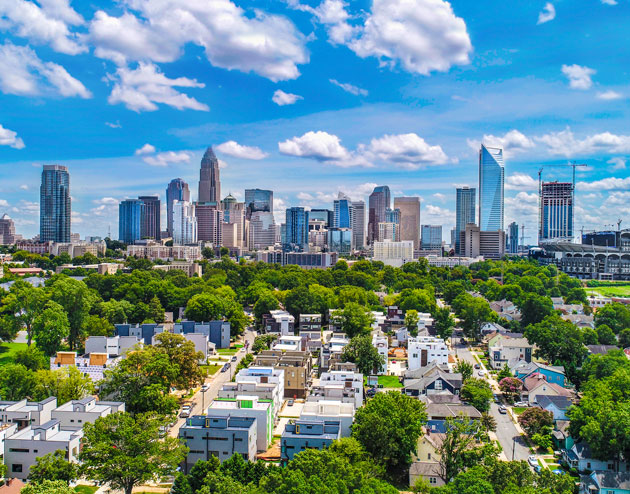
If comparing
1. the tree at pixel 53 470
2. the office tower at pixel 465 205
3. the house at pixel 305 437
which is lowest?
the tree at pixel 53 470

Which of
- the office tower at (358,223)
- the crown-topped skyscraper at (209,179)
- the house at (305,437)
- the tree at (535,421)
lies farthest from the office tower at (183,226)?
the house at (305,437)

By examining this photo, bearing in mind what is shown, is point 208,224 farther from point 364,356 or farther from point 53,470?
point 53,470

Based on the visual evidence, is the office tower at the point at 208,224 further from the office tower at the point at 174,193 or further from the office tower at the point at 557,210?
the office tower at the point at 557,210

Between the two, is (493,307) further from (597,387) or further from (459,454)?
(459,454)

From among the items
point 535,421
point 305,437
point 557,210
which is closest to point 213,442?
point 305,437

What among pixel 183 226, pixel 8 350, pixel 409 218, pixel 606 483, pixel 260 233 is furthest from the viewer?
pixel 409 218

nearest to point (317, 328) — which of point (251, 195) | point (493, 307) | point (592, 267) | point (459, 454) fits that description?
point (493, 307)
